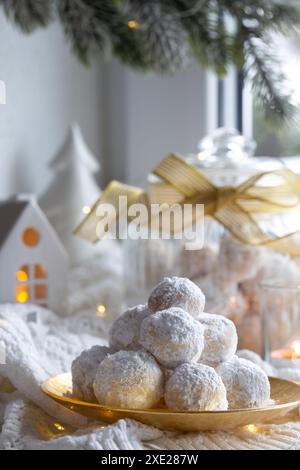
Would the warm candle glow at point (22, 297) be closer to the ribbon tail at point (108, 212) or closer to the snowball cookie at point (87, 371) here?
the ribbon tail at point (108, 212)

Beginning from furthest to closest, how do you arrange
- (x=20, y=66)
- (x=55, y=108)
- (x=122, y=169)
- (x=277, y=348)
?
1. (x=122, y=169)
2. (x=55, y=108)
3. (x=20, y=66)
4. (x=277, y=348)

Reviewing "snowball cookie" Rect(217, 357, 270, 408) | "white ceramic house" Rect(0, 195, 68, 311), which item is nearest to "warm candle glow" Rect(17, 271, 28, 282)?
"white ceramic house" Rect(0, 195, 68, 311)

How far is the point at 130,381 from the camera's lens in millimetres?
555

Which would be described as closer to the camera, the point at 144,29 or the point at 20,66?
the point at 144,29

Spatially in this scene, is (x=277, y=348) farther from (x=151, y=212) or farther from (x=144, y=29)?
(x=144, y=29)

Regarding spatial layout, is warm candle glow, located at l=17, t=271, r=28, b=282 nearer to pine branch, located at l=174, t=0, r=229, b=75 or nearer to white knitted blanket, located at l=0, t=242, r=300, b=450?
white knitted blanket, located at l=0, t=242, r=300, b=450

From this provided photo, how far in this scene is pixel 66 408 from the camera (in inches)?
23.9

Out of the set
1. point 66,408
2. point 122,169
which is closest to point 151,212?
point 66,408

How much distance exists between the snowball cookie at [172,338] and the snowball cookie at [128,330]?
0.03 metres

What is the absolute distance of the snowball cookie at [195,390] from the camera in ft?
1.80

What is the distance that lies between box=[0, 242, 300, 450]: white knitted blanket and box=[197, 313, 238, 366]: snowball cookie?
0.20ft

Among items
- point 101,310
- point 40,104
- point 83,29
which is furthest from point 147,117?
point 101,310
